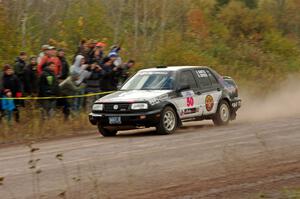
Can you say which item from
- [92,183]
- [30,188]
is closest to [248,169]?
[92,183]

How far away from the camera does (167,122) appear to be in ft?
57.6

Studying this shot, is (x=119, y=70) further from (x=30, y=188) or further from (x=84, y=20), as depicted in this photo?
(x=30, y=188)

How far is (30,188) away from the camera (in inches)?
404

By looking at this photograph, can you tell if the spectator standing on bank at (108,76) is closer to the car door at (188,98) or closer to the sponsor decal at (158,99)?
the car door at (188,98)

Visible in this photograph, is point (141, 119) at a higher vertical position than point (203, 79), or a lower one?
lower

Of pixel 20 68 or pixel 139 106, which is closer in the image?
pixel 139 106

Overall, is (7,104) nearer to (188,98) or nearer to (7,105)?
(7,105)

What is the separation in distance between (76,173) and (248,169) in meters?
2.63

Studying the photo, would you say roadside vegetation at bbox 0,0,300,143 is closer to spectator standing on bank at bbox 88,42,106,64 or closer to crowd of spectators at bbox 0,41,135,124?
crowd of spectators at bbox 0,41,135,124

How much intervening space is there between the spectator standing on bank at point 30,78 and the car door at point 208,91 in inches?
166

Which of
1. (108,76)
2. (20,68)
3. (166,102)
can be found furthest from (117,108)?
(108,76)

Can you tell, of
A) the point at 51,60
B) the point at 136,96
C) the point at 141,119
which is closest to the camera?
the point at 141,119

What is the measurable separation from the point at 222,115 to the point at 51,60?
15.8ft

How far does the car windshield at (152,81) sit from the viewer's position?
59.7 ft
